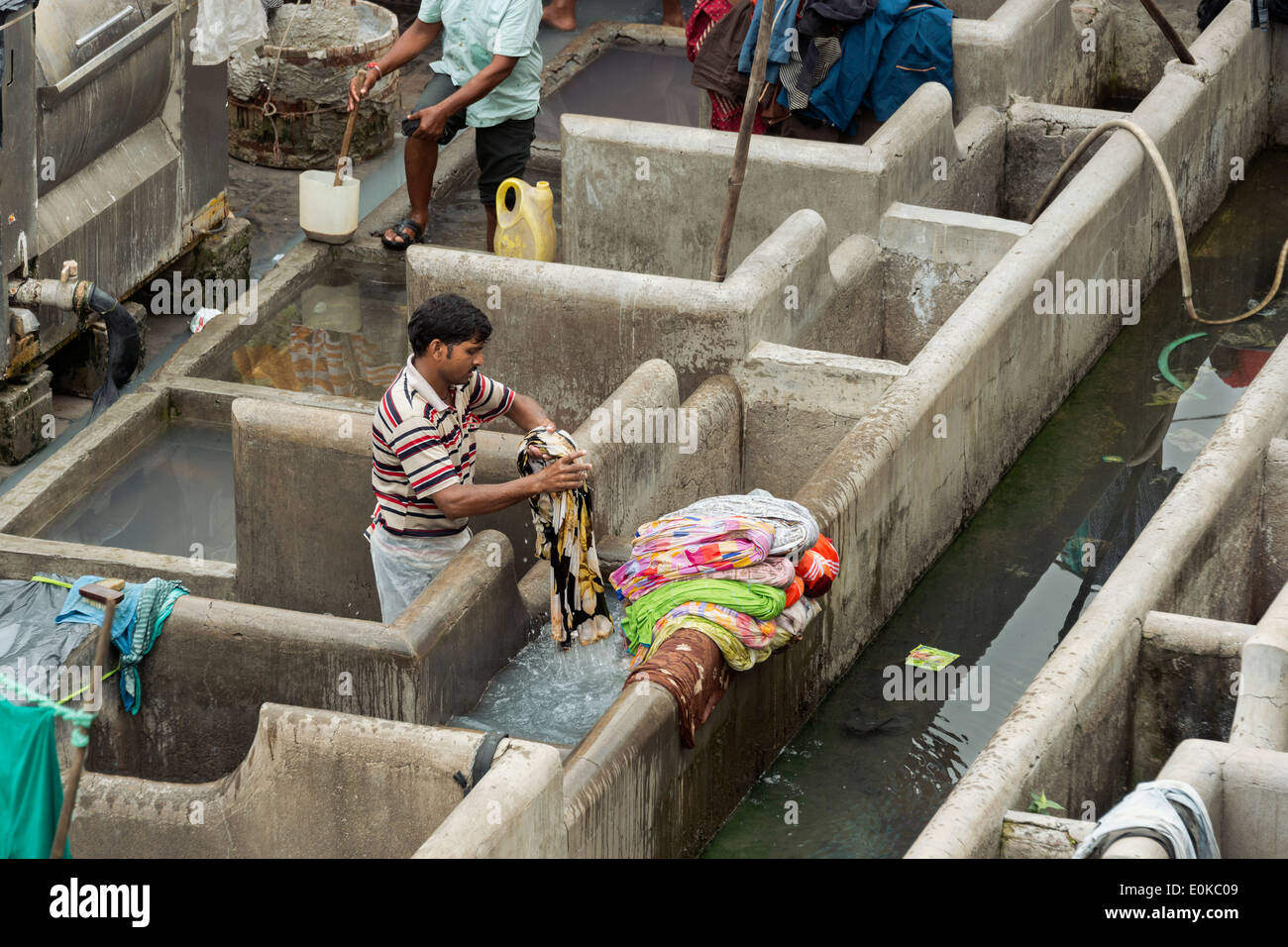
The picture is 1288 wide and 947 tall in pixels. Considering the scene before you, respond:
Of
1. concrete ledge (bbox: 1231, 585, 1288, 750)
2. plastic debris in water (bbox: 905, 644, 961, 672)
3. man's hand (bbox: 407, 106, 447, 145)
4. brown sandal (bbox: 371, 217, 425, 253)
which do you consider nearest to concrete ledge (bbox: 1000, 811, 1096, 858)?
concrete ledge (bbox: 1231, 585, 1288, 750)

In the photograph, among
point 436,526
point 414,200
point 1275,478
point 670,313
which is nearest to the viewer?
point 436,526

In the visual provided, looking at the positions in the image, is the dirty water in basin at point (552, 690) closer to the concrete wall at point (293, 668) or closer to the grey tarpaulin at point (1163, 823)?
the concrete wall at point (293, 668)

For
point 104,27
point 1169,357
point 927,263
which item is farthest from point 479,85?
point 1169,357

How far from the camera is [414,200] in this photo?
33.6 ft

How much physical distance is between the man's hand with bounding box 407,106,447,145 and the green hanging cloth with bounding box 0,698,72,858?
16.4 ft

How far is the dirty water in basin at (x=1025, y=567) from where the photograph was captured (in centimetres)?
672

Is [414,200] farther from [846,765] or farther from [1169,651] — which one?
[1169,651]

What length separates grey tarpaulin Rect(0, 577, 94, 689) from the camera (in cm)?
602

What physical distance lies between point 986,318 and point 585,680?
246 cm

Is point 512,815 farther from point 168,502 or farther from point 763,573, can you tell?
point 168,502

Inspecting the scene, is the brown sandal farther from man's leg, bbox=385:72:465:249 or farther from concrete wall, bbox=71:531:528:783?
concrete wall, bbox=71:531:528:783

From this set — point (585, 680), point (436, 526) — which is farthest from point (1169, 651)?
point (436, 526)

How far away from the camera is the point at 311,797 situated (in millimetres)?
Result: 5582
